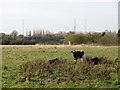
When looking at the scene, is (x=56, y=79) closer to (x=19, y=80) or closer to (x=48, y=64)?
(x=19, y=80)

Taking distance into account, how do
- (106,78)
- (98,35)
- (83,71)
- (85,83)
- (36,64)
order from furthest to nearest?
(98,35) → (36,64) → (83,71) → (106,78) → (85,83)

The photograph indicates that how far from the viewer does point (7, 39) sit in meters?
54.1

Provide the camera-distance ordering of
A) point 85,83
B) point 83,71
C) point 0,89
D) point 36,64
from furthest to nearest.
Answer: point 36,64
point 83,71
point 85,83
point 0,89

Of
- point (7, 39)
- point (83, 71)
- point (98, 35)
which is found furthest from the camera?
point (98, 35)

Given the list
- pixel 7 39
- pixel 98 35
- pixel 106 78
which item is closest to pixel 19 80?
pixel 106 78

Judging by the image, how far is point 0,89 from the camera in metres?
9.88

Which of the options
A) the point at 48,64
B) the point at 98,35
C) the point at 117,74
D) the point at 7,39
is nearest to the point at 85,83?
the point at 117,74

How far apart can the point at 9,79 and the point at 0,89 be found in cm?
177

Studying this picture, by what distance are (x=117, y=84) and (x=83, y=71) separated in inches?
82.2

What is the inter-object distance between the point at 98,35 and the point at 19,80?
49.2m

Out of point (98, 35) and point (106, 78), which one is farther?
point (98, 35)

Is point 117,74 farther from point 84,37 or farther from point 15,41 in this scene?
point 84,37

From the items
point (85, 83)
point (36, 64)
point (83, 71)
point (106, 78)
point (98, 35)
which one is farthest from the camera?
point (98, 35)

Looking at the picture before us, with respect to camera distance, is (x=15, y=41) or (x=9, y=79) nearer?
(x=9, y=79)
